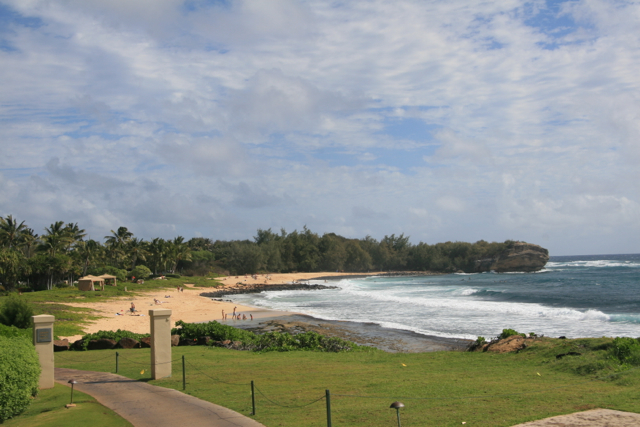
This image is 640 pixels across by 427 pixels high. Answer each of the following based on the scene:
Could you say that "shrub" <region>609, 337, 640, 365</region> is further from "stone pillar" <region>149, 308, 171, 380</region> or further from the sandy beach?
the sandy beach

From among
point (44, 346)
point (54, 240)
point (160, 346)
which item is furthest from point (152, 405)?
point (54, 240)

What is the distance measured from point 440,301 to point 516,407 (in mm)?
39856

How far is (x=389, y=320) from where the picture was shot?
3447 centimetres

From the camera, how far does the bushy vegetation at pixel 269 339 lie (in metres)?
18.7

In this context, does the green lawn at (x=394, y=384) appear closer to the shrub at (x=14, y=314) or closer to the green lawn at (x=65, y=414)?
the green lawn at (x=65, y=414)

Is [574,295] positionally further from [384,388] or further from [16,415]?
[16,415]

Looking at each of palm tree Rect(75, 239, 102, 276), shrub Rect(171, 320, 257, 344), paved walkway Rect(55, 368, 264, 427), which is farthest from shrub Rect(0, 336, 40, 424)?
palm tree Rect(75, 239, 102, 276)

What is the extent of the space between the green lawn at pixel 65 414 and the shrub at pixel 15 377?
0.27 m

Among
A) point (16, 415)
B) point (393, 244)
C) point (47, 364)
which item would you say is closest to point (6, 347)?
point (16, 415)

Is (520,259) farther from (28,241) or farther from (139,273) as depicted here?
(28,241)

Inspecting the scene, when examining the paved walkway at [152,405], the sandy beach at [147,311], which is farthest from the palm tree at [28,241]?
the paved walkway at [152,405]

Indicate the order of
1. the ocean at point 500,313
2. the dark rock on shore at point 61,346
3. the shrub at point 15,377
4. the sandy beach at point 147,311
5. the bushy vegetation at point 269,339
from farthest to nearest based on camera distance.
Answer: the sandy beach at point 147,311
the ocean at point 500,313
the bushy vegetation at point 269,339
the dark rock on shore at point 61,346
the shrub at point 15,377

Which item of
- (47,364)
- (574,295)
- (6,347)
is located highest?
(6,347)

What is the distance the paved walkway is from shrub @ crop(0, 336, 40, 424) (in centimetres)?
145
